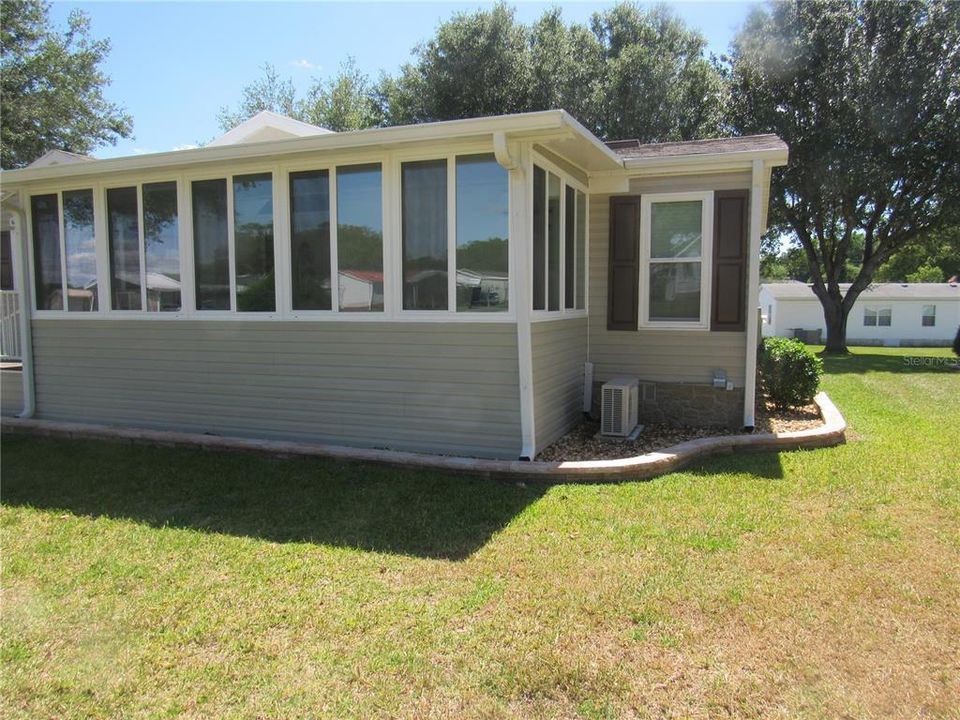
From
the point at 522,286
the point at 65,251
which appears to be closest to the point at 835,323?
the point at 522,286

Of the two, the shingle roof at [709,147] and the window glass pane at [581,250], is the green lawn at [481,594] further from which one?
the shingle roof at [709,147]

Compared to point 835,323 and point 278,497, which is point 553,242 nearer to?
point 278,497

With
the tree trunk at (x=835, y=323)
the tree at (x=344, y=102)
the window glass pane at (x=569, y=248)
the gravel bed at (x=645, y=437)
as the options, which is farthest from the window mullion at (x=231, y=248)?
the tree at (x=344, y=102)

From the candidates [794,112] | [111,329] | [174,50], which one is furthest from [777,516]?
[794,112]

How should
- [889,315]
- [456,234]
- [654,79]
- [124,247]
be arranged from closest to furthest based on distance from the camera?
[456,234] < [124,247] < [654,79] < [889,315]

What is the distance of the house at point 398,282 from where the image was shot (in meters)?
5.30

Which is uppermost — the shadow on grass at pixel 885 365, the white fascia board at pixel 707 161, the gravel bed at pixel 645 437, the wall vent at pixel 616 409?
the white fascia board at pixel 707 161

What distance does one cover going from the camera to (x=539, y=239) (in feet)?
18.0

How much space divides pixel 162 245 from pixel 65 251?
4.35 feet

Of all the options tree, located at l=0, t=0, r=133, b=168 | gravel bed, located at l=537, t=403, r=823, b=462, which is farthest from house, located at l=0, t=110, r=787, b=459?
tree, located at l=0, t=0, r=133, b=168

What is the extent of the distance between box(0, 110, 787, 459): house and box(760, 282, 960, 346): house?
23857 millimetres

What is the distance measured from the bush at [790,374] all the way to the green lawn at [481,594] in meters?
2.23

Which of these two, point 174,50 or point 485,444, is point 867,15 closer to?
point 174,50

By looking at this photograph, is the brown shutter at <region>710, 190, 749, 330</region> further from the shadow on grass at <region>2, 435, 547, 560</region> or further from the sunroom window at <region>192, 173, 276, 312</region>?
the sunroom window at <region>192, 173, 276, 312</region>
